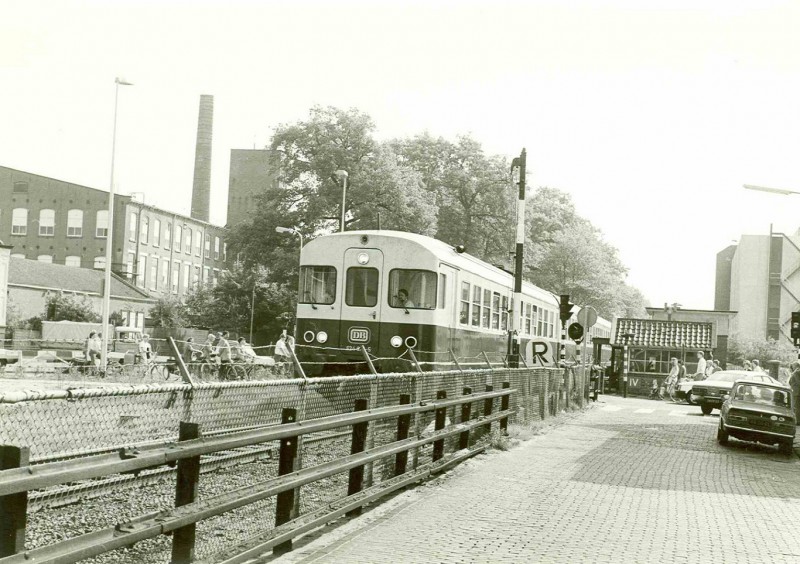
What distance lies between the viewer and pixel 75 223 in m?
74.4

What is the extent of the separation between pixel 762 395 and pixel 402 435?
37.1 feet

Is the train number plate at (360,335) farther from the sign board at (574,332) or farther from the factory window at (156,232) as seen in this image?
the factory window at (156,232)

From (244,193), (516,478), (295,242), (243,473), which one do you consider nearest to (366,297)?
(516,478)

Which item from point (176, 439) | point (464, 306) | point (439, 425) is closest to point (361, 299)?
point (464, 306)

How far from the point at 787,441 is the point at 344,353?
323 inches

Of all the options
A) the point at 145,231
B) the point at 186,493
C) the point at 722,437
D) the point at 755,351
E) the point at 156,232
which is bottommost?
the point at 722,437

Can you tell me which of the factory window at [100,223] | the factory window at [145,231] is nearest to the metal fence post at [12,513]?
the factory window at [100,223]

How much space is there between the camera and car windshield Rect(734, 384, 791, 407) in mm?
18594

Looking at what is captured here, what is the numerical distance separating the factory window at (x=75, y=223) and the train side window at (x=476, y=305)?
193ft

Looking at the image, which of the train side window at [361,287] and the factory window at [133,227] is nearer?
the train side window at [361,287]

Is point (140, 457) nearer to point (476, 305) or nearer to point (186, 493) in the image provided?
point (186, 493)

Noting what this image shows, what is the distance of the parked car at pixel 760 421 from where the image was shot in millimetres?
17688

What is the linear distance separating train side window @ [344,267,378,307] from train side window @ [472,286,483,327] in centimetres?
297

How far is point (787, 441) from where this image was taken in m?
17.7
